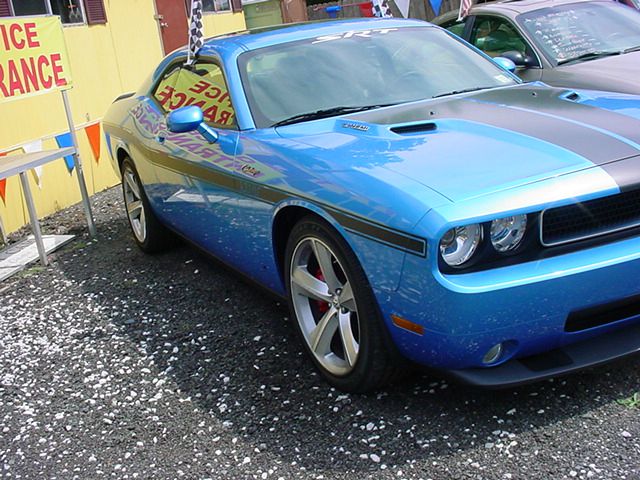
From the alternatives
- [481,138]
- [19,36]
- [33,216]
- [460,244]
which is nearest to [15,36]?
[19,36]

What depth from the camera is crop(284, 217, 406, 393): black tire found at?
2.75 m

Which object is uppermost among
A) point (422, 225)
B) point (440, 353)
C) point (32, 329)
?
point (422, 225)

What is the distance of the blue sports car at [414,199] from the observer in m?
2.44

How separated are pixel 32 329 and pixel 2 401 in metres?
0.92

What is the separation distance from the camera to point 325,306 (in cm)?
325

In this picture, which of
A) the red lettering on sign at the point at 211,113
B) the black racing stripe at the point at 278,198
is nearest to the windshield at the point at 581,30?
the red lettering on sign at the point at 211,113

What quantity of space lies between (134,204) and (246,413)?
9.55 feet

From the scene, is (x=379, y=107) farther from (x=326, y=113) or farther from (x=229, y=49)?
(x=229, y=49)

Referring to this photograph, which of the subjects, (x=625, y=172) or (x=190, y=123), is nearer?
(x=625, y=172)

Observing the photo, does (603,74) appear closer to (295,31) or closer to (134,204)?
(295,31)

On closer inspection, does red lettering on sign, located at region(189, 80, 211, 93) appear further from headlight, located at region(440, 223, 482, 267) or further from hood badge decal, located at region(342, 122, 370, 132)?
headlight, located at region(440, 223, 482, 267)

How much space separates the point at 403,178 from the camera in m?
2.60

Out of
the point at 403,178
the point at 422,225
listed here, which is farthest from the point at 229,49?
the point at 422,225

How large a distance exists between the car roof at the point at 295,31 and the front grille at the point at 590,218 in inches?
83.5
